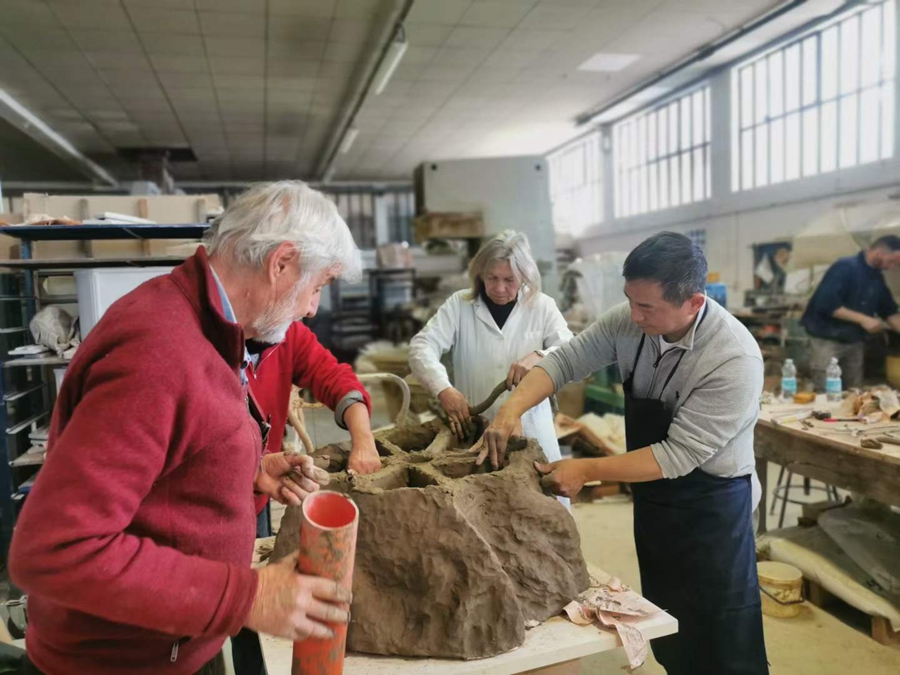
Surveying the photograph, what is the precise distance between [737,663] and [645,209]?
8.64 meters

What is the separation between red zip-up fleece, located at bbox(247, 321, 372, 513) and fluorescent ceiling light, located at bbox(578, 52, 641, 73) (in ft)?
19.9

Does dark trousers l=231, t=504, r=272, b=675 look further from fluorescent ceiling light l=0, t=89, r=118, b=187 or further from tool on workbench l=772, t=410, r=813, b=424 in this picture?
fluorescent ceiling light l=0, t=89, r=118, b=187

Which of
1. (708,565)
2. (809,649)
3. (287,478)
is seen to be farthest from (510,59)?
(287,478)

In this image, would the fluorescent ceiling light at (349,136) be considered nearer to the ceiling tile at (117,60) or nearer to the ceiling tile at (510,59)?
the ceiling tile at (510,59)

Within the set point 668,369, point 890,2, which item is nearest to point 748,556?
point 668,369

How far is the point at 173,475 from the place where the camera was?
0.99 metres

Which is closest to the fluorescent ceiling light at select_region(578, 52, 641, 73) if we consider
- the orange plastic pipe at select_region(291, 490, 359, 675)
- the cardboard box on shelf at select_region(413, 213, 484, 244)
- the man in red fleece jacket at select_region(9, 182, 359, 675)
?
the cardboard box on shelf at select_region(413, 213, 484, 244)

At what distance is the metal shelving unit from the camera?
2.78m

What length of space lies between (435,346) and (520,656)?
4.43 feet

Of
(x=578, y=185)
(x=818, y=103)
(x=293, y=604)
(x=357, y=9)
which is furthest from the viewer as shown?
(x=578, y=185)

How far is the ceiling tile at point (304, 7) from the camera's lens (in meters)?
5.39

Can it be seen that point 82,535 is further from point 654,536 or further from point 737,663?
point 737,663

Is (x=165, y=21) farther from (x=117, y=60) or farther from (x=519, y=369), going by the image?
(x=519, y=369)

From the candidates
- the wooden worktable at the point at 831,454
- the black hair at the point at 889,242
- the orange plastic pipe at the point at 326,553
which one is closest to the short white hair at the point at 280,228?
the orange plastic pipe at the point at 326,553
